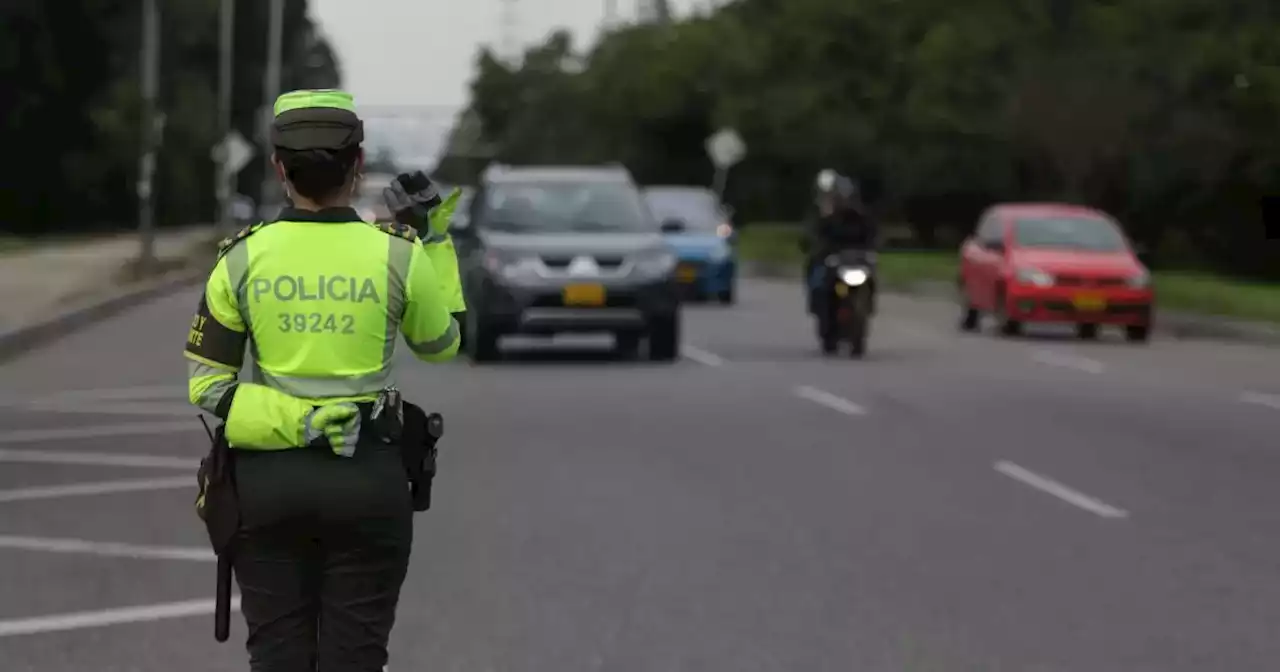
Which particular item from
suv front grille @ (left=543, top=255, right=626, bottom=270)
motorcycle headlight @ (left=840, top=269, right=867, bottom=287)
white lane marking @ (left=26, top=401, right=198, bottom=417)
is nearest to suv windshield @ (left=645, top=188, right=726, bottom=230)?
motorcycle headlight @ (left=840, top=269, right=867, bottom=287)

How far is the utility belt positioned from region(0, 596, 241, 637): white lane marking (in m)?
3.39

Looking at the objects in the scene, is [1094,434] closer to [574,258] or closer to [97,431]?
[97,431]

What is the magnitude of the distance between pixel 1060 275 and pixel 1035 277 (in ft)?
0.90

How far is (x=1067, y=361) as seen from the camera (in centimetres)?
2348

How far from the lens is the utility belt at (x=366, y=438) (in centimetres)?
508

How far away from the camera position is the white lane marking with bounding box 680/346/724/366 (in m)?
22.3

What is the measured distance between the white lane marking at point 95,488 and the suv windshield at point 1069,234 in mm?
17059

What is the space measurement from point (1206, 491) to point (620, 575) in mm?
4465

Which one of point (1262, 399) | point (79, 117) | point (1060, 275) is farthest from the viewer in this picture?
point (79, 117)

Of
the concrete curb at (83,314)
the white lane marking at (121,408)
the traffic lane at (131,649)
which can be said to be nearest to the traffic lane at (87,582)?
the traffic lane at (131,649)

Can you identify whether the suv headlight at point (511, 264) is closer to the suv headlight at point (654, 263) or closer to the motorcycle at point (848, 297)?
the suv headlight at point (654, 263)

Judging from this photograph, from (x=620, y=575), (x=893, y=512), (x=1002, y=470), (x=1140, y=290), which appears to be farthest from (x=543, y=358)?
(x=620, y=575)

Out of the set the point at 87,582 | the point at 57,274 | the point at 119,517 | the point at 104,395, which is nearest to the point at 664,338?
the point at 104,395

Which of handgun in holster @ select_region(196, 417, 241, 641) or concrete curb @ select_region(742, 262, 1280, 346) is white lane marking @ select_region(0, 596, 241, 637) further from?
concrete curb @ select_region(742, 262, 1280, 346)
